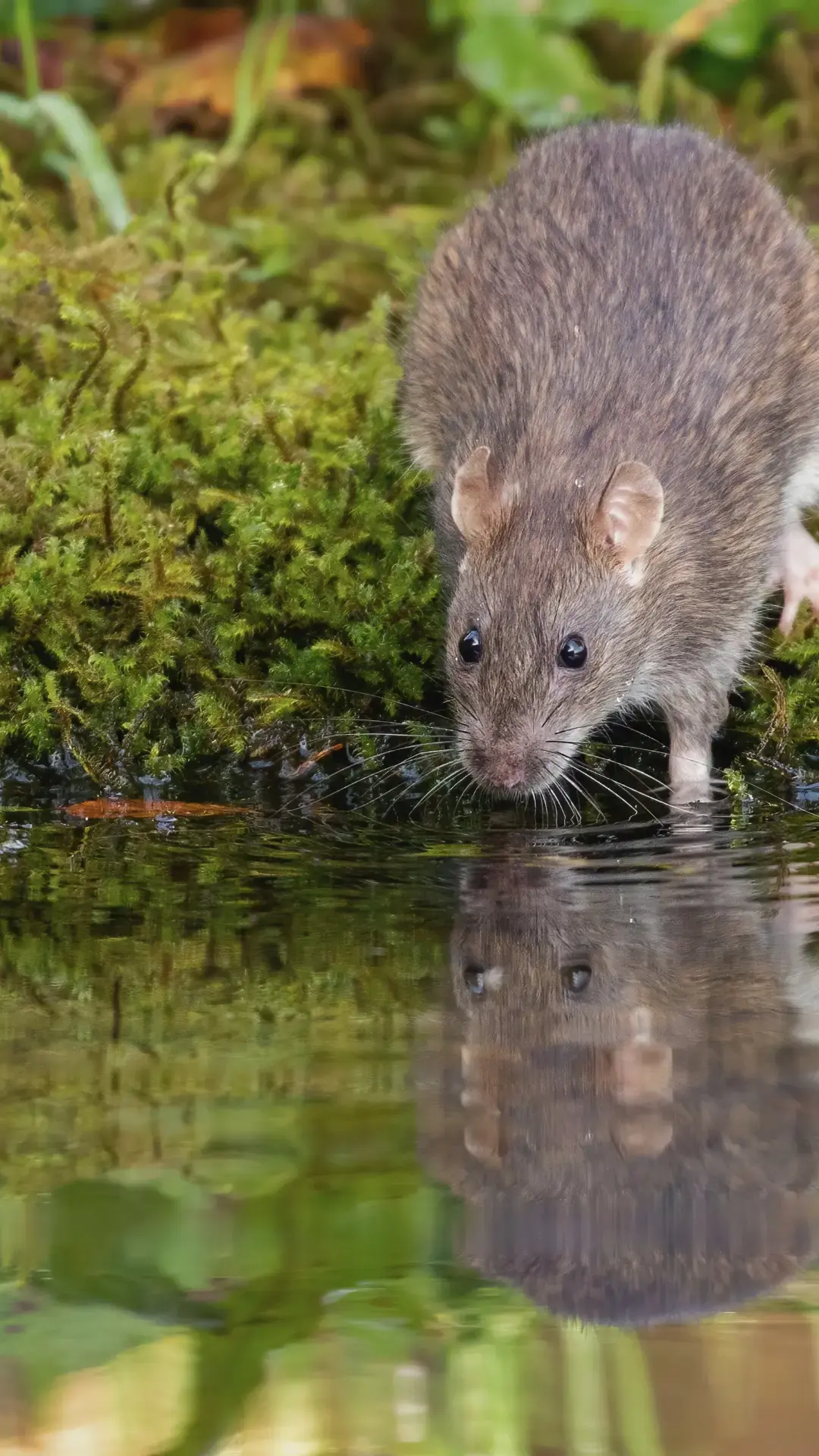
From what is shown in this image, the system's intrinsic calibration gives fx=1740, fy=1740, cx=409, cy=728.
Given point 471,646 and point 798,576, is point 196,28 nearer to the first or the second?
point 798,576

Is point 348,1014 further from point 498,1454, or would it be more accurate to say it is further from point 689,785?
point 689,785

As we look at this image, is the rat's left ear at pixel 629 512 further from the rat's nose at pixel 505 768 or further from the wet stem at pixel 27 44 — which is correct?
the wet stem at pixel 27 44

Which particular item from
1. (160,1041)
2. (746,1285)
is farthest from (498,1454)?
(160,1041)

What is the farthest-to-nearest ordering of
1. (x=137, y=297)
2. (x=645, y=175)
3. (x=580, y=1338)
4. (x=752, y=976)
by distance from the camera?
1. (x=137, y=297)
2. (x=645, y=175)
3. (x=752, y=976)
4. (x=580, y=1338)

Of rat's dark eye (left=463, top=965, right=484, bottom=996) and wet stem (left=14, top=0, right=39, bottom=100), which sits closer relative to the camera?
rat's dark eye (left=463, top=965, right=484, bottom=996)

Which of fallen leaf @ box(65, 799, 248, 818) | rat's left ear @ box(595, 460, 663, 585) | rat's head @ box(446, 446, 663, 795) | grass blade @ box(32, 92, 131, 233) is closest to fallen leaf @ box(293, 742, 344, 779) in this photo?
fallen leaf @ box(65, 799, 248, 818)

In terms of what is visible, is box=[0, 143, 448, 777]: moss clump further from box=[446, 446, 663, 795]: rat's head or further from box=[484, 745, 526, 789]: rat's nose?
box=[484, 745, 526, 789]: rat's nose

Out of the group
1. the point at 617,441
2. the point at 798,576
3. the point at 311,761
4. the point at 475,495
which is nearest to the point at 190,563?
the point at 311,761
